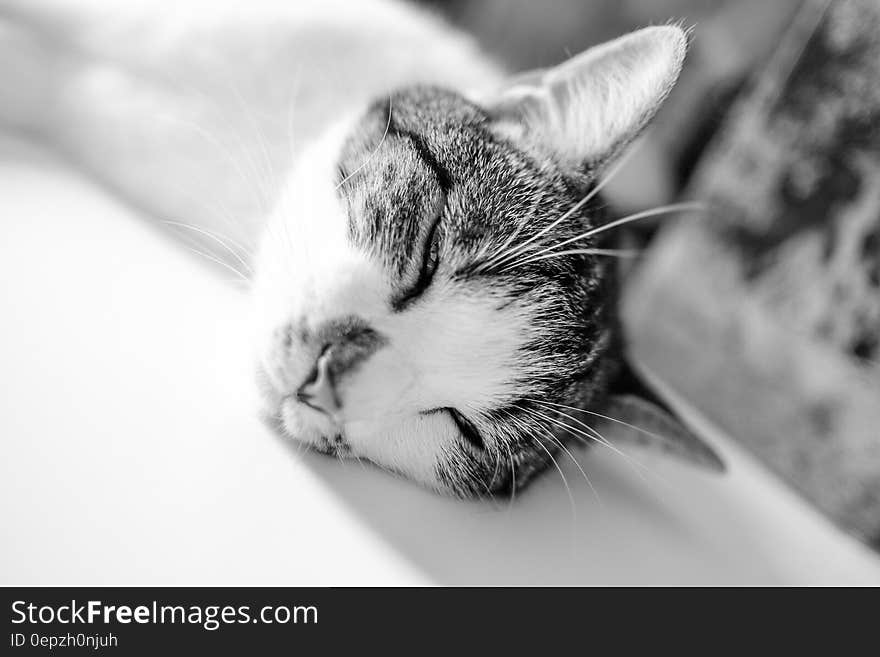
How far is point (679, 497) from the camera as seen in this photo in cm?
126

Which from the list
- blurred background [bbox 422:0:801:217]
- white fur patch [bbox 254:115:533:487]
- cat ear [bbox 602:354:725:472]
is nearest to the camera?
white fur patch [bbox 254:115:533:487]

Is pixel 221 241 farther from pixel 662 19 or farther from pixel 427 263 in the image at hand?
pixel 662 19

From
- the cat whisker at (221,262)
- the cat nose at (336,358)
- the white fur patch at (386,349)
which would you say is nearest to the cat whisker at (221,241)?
the cat whisker at (221,262)

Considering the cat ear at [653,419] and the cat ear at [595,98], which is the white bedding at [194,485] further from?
the cat ear at [595,98]

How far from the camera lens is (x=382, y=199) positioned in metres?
0.93

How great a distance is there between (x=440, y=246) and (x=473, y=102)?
14.9 inches

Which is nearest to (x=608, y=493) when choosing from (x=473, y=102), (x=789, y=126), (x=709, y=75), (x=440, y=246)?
(x=440, y=246)

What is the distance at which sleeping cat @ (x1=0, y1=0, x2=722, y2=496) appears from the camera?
2.88 feet

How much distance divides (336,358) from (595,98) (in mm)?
610

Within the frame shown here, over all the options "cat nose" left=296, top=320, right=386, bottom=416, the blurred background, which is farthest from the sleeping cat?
the blurred background

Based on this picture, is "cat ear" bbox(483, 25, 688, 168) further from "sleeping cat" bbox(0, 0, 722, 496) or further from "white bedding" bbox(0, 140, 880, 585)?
"white bedding" bbox(0, 140, 880, 585)

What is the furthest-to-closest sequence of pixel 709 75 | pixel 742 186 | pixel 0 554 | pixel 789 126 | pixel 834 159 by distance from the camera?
1. pixel 709 75
2. pixel 742 186
3. pixel 789 126
4. pixel 834 159
5. pixel 0 554

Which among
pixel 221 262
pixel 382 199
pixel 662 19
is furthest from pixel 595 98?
pixel 662 19
